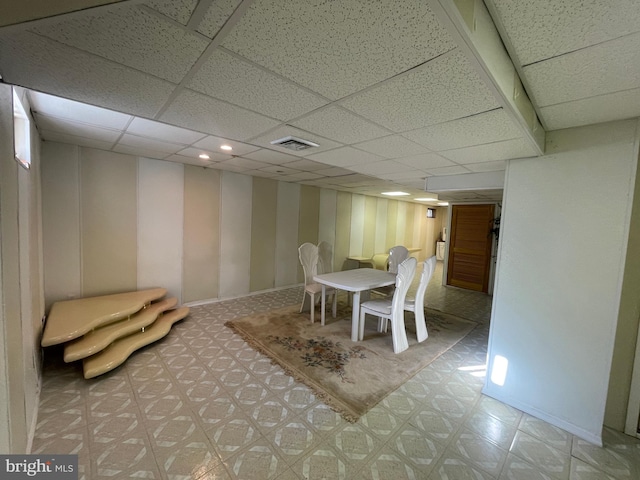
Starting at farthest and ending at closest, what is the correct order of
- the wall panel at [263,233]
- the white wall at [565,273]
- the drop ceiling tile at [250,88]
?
the wall panel at [263,233]
the white wall at [565,273]
the drop ceiling tile at [250,88]

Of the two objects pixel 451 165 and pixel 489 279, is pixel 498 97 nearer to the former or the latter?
pixel 451 165

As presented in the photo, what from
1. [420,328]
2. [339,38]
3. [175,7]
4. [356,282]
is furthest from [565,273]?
[175,7]

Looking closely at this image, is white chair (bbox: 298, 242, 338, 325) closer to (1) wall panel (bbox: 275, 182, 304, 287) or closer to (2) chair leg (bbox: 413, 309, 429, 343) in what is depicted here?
(2) chair leg (bbox: 413, 309, 429, 343)

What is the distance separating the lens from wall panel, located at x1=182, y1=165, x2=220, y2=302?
4316 mm

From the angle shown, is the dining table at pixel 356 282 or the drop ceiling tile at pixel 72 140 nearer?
the drop ceiling tile at pixel 72 140

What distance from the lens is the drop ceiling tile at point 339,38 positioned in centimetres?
80

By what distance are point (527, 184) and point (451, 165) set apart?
790 mm

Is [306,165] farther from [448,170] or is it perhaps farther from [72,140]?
[72,140]

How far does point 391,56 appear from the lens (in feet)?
3.30

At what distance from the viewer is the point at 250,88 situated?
1321mm

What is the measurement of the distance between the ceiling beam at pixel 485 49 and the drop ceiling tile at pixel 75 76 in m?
1.34

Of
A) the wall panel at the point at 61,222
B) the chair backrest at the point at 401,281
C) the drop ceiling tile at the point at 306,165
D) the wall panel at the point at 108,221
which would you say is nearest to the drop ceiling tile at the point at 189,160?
the wall panel at the point at 108,221

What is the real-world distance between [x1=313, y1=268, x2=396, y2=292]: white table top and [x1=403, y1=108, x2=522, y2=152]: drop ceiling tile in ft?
6.51

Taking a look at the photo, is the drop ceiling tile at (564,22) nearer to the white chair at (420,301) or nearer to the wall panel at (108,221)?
the white chair at (420,301)
